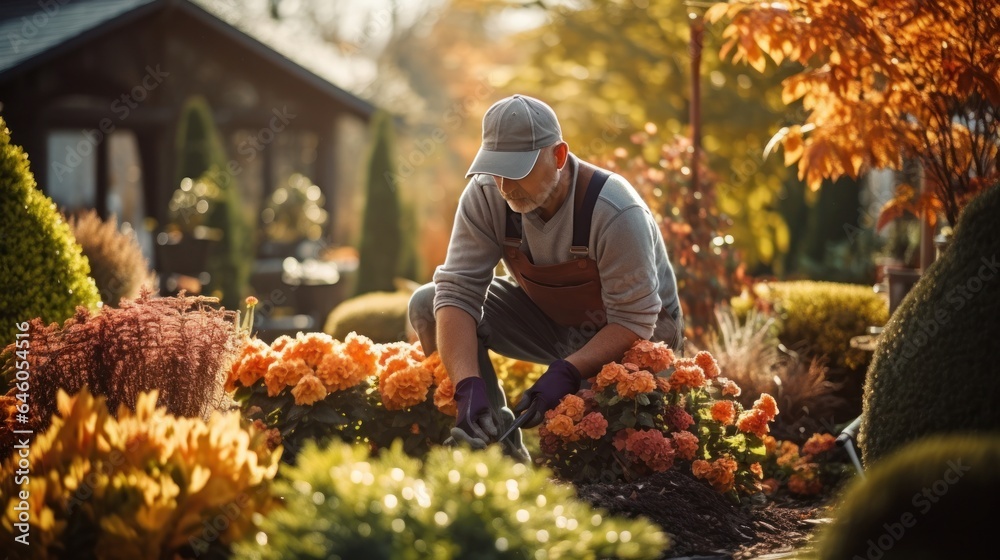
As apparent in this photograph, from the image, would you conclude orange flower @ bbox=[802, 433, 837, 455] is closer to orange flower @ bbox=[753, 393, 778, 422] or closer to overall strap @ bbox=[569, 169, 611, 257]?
orange flower @ bbox=[753, 393, 778, 422]

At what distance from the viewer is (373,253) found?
1366 centimetres

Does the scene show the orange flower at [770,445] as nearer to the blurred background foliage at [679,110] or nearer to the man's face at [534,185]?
the man's face at [534,185]

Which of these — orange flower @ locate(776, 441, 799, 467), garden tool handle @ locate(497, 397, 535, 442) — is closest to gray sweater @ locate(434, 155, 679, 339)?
garden tool handle @ locate(497, 397, 535, 442)

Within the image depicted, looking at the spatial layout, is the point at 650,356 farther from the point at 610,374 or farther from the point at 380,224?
the point at 380,224

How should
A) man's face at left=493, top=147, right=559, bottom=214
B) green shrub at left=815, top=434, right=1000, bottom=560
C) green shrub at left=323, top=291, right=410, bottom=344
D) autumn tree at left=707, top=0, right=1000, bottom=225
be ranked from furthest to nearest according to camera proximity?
1. green shrub at left=323, top=291, right=410, bottom=344
2. autumn tree at left=707, top=0, right=1000, bottom=225
3. man's face at left=493, top=147, right=559, bottom=214
4. green shrub at left=815, top=434, right=1000, bottom=560

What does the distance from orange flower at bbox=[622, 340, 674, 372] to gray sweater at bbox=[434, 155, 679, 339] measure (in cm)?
9

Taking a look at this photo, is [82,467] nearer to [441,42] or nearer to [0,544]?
[0,544]

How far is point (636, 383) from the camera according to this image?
141 inches

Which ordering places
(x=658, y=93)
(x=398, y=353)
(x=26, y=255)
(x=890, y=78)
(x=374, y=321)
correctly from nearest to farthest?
(x=398, y=353) < (x=26, y=255) < (x=890, y=78) < (x=374, y=321) < (x=658, y=93)

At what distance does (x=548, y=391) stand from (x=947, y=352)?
139 centimetres

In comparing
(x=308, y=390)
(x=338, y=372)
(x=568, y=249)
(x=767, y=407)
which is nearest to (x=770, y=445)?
(x=767, y=407)

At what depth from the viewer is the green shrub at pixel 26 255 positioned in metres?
4.42

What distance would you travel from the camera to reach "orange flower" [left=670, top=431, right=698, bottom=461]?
3.60 metres

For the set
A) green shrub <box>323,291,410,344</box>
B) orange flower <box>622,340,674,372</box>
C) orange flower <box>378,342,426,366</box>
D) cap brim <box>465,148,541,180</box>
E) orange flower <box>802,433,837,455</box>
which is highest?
cap brim <box>465,148,541,180</box>
